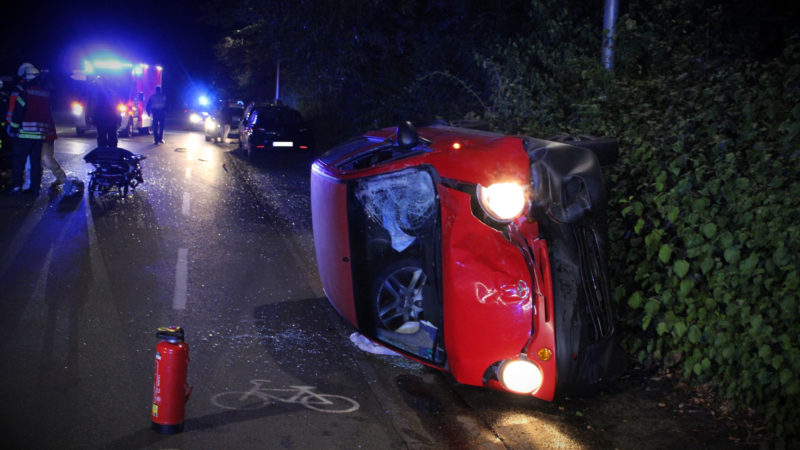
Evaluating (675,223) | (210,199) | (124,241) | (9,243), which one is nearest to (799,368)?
(675,223)

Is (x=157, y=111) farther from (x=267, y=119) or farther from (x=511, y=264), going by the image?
(x=511, y=264)

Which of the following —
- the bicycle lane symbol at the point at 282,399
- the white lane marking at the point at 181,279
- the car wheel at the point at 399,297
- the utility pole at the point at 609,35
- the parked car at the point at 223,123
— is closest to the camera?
the bicycle lane symbol at the point at 282,399

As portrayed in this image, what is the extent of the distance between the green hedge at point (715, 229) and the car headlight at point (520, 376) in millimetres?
1146

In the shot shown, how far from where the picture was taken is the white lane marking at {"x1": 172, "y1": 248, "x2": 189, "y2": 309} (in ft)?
23.4

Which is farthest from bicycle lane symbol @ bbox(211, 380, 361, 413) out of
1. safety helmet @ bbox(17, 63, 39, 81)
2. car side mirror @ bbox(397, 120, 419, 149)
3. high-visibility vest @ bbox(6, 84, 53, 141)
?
safety helmet @ bbox(17, 63, 39, 81)

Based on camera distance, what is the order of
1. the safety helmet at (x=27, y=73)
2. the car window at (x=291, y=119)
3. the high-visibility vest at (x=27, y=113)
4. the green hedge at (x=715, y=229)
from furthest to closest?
the car window at (x=291, y=119), the safety helmet at (x=27, y=73), the high-visibility vest at (x=27, y=113), the green hedge at (x=715, y=229)

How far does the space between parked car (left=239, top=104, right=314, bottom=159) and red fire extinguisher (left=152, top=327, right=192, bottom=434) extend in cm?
1646

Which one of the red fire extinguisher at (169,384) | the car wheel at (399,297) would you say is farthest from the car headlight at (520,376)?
the red fire extinguisher at (169,384)

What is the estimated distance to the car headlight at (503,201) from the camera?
200 inches

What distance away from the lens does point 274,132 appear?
2056 cm

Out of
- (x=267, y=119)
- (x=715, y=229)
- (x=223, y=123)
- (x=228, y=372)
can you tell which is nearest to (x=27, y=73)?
(x=267, y=119)

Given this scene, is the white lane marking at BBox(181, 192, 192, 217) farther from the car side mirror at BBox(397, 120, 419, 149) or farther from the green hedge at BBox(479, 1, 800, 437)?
the car side mirror at BBox(397, 120, 419, 149)

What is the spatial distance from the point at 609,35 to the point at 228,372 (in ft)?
22.6

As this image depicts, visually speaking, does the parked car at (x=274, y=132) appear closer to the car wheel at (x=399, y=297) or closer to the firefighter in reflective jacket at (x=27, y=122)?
the firefighter in reflective jacket at (x=27, y=122)
